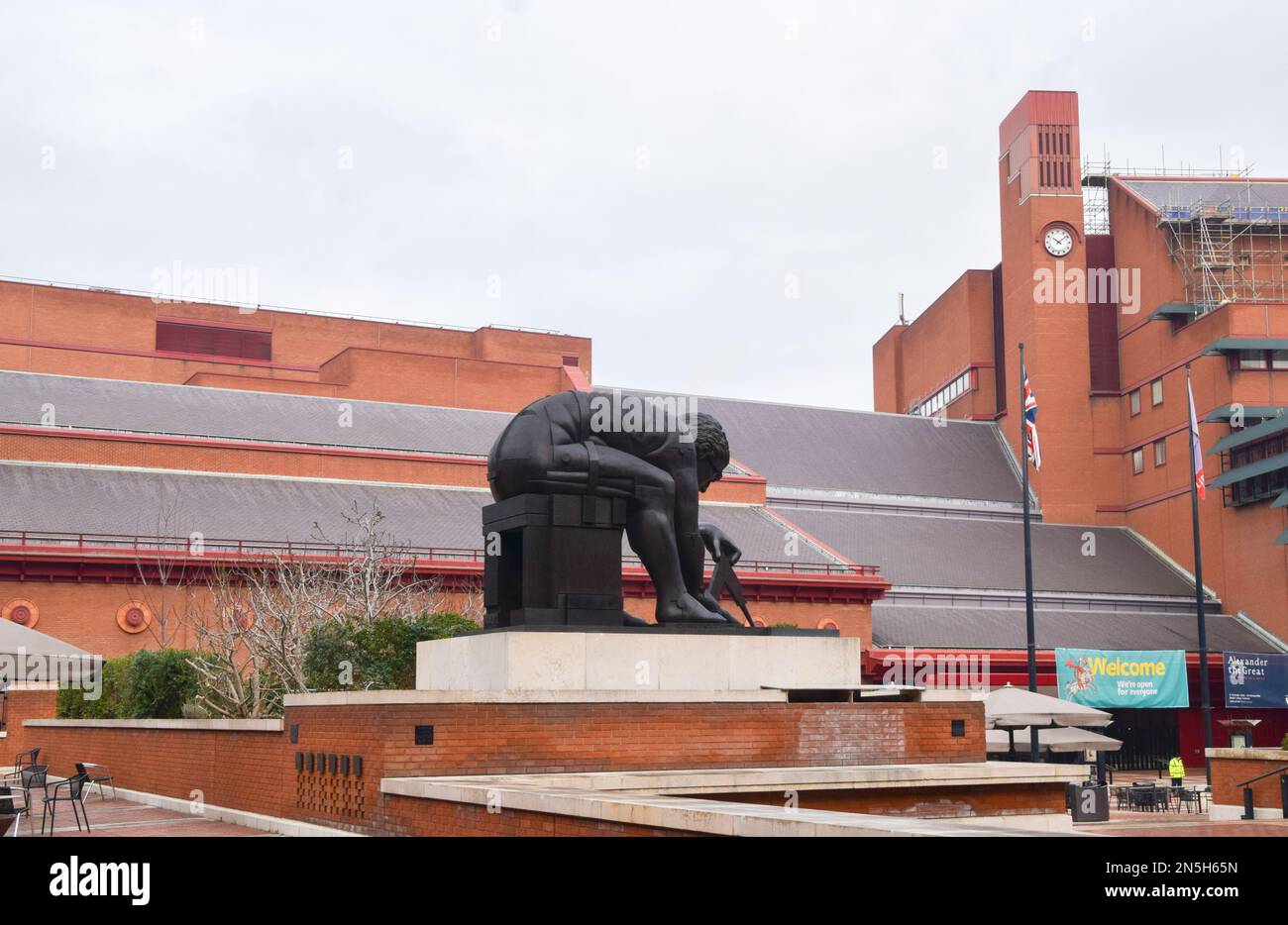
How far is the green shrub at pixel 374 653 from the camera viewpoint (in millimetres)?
19000

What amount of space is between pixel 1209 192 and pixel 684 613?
176ft

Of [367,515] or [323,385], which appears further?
[323,385]

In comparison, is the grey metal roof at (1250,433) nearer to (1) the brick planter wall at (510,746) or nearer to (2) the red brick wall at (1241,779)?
(2) the red brick wall at (1241,779)

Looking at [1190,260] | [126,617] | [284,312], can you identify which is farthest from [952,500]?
[126,617]

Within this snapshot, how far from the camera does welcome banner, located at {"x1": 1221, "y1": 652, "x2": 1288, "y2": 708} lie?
46906 millimetres

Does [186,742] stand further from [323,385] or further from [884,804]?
[323,385]

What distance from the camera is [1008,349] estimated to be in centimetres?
6391

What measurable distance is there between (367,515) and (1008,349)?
32446mm

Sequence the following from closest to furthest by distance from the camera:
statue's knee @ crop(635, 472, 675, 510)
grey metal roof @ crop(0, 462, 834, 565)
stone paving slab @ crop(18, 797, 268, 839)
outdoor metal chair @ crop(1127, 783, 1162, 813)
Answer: stone paving slab @ crop(18, 797, 268, 839)
statue's knee @ crop(635, 472, 675, 510)
outdoor metal chair @ crop(1127, 783, 1162, 813)
grey metal roof @ crop(0, 462, 834, 565)

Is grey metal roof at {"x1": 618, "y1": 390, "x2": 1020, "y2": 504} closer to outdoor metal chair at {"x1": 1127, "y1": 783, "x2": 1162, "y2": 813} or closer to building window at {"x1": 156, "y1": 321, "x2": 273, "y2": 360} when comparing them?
building window at {"x1": 156, "y1": 321, "x2": 273, "y2": 360}

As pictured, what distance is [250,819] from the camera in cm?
1648

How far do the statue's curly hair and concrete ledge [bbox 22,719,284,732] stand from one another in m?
5.78

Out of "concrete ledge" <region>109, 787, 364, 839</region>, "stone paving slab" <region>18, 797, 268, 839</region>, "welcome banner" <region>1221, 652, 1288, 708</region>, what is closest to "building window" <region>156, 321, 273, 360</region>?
"welcome banner" <region>1221, 652, 1288, 708</region>
